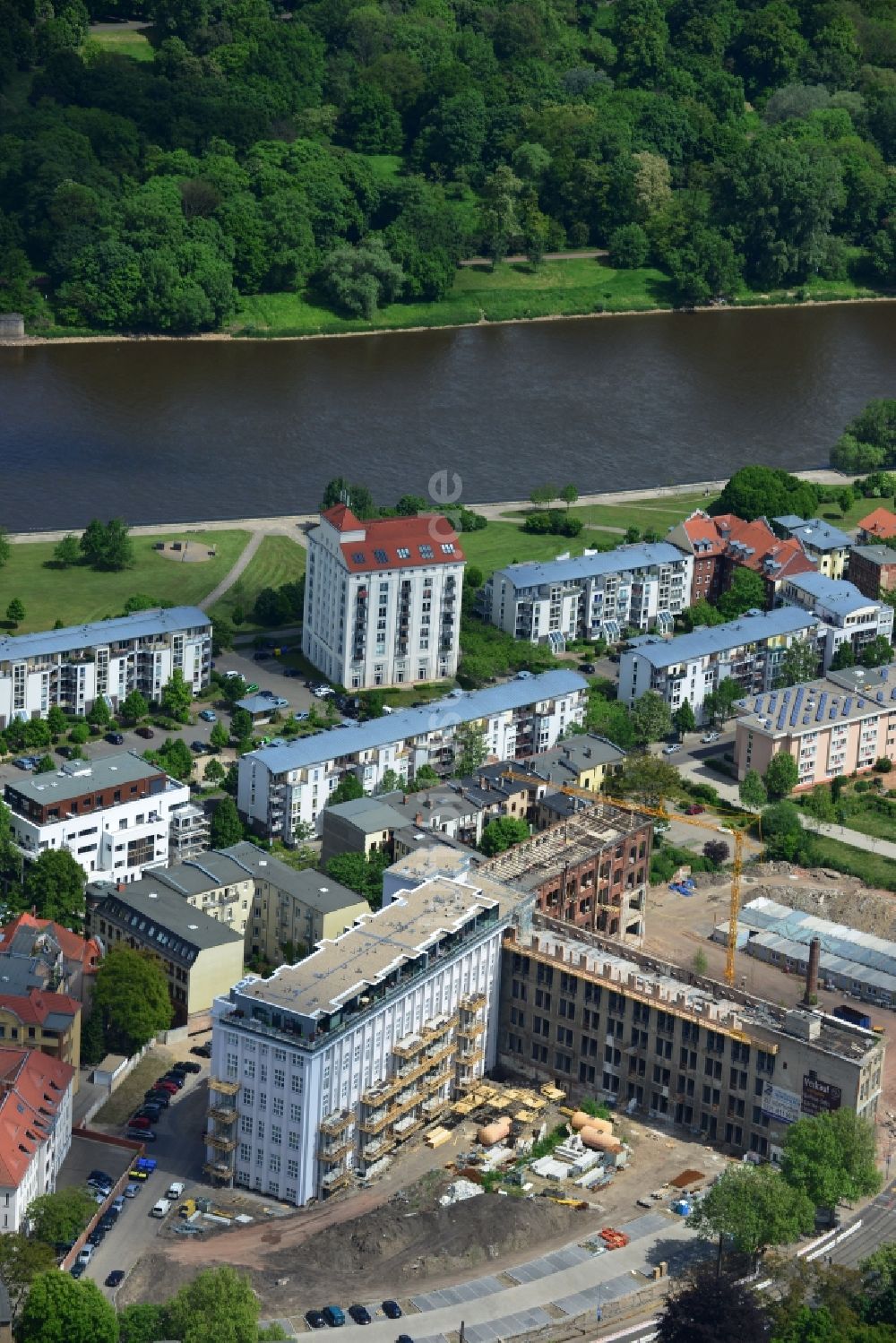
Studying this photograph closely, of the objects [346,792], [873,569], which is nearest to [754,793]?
[346,792]

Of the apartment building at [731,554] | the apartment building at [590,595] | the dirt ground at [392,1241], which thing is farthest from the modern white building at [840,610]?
the dirt ground at [392,1241]

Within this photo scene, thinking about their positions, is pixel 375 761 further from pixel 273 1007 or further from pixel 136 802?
pixel 273 1007

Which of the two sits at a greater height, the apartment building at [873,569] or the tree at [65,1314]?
the apartment building at [873,569]

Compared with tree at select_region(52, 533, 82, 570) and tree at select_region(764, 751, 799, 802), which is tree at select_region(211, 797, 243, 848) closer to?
tree at select_region(764, 751, 799, 802)

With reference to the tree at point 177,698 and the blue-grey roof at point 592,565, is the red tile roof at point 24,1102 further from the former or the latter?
the blue-grey roof at point 592,565

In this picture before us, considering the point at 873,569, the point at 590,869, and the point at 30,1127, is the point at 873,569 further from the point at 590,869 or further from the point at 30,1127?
the point at 30,1127

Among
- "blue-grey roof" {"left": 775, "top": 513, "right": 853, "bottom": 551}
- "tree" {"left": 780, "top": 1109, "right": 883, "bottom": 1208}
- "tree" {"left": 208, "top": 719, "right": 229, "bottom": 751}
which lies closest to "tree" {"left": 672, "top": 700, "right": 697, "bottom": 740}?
"blue-grey roof" {"left": 775, "top": 513, "right": 853, "bottom": 551}
